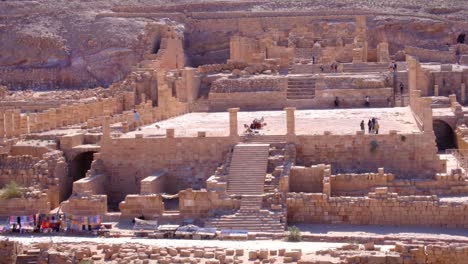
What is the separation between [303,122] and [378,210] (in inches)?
348

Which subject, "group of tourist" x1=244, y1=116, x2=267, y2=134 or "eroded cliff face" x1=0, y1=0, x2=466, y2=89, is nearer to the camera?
"group of tourist" x1=244, y1=116, x2=267, y2=134

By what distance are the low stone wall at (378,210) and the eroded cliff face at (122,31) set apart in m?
28.4

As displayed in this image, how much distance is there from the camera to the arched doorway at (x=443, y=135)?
125 ft

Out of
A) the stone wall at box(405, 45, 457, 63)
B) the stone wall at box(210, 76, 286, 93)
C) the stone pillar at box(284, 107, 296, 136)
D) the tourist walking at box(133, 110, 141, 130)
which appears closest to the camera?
the stone pillar at box(284, 107, 296, 136)

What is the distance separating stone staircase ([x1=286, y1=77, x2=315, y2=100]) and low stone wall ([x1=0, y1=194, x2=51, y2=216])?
16539mm

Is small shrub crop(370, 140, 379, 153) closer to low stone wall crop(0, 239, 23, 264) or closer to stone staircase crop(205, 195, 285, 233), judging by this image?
stone staircase crop(205, 195, 285, 233)

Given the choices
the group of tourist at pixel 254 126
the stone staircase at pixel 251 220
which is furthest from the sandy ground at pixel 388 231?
the group of tourist at pixel 254 126

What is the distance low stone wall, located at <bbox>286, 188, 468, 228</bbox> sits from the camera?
1035 inches

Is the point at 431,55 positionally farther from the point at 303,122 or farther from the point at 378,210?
the point at 378,210

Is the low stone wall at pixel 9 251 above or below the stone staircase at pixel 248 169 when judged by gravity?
below

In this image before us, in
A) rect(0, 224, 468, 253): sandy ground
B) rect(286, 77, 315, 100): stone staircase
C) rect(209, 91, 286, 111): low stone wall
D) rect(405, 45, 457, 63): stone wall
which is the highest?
rect(405, 45, 457, 63): stone wall

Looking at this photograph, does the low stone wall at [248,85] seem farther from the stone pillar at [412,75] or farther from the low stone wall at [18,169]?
the low stone wall at [18,169]

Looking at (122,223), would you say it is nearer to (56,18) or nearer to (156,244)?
(156,244)

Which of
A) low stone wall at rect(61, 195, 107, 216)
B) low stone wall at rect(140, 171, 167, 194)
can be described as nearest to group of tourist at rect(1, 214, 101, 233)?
low stone wall at rect(61, 195, 107, 216)
